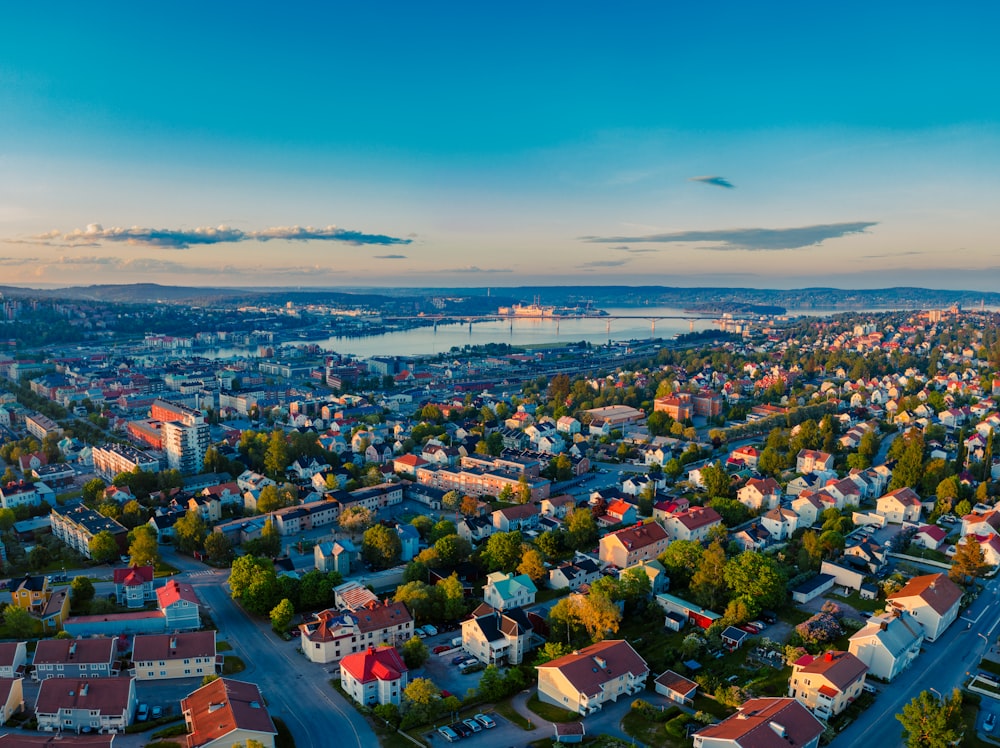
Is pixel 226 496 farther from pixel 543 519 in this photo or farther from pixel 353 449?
pixel 543 519

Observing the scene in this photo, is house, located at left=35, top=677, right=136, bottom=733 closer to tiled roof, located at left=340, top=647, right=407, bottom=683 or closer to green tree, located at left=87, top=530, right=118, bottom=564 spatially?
tiled roof, located at left=340, top=647, right=407, bottom=683

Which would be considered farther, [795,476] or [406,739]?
[795,476]

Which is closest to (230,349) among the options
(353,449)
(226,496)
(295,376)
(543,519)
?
(295,376)

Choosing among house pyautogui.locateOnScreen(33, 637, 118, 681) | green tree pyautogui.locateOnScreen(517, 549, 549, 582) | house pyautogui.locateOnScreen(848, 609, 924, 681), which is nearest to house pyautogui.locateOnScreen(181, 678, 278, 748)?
house pyautogui.locateOnScreen(33, 637, 118, 681)

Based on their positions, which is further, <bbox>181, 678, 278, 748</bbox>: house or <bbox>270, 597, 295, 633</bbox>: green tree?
<bbox>270, 597, 295, 633</bbox>: green tree

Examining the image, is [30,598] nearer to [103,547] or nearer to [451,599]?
[103,547]

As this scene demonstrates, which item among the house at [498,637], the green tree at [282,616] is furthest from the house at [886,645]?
the green tree at [282,616]

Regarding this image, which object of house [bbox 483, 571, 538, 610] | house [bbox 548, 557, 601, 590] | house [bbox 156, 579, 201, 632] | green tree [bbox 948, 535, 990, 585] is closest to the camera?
house [bbox 156, 579, 201, 632]
